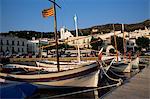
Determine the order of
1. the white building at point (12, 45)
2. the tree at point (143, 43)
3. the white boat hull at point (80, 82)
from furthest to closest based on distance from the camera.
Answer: the tree at point (143, 43) < the white building at point (12, 45) < the white boat hull at point (80, 82)

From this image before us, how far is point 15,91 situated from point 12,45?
86.8m

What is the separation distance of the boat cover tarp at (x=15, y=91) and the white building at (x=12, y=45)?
77.7 meters

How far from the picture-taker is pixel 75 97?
13.8 metres

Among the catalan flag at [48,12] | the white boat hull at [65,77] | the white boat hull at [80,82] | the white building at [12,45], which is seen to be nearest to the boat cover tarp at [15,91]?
the white boat hull at [65,77]

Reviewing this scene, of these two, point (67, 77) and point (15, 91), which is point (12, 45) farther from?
point (15, 91)

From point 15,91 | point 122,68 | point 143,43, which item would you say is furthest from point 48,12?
point 143,43

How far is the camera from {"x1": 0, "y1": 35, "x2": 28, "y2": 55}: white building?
88575 millimetres

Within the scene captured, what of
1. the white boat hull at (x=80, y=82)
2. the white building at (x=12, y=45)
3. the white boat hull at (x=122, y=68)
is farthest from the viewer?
the white building at (x=12, y=45)

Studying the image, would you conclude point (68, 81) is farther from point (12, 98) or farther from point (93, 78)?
point (12, 98)

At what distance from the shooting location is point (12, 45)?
93.9 meters

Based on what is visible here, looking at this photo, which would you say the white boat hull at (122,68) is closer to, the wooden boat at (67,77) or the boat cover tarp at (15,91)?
the wooden boat at (67,77)

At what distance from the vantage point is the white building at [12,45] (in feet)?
291

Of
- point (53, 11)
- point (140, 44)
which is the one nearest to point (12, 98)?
point (53, 11)

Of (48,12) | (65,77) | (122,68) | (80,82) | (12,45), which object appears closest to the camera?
(65,77)
